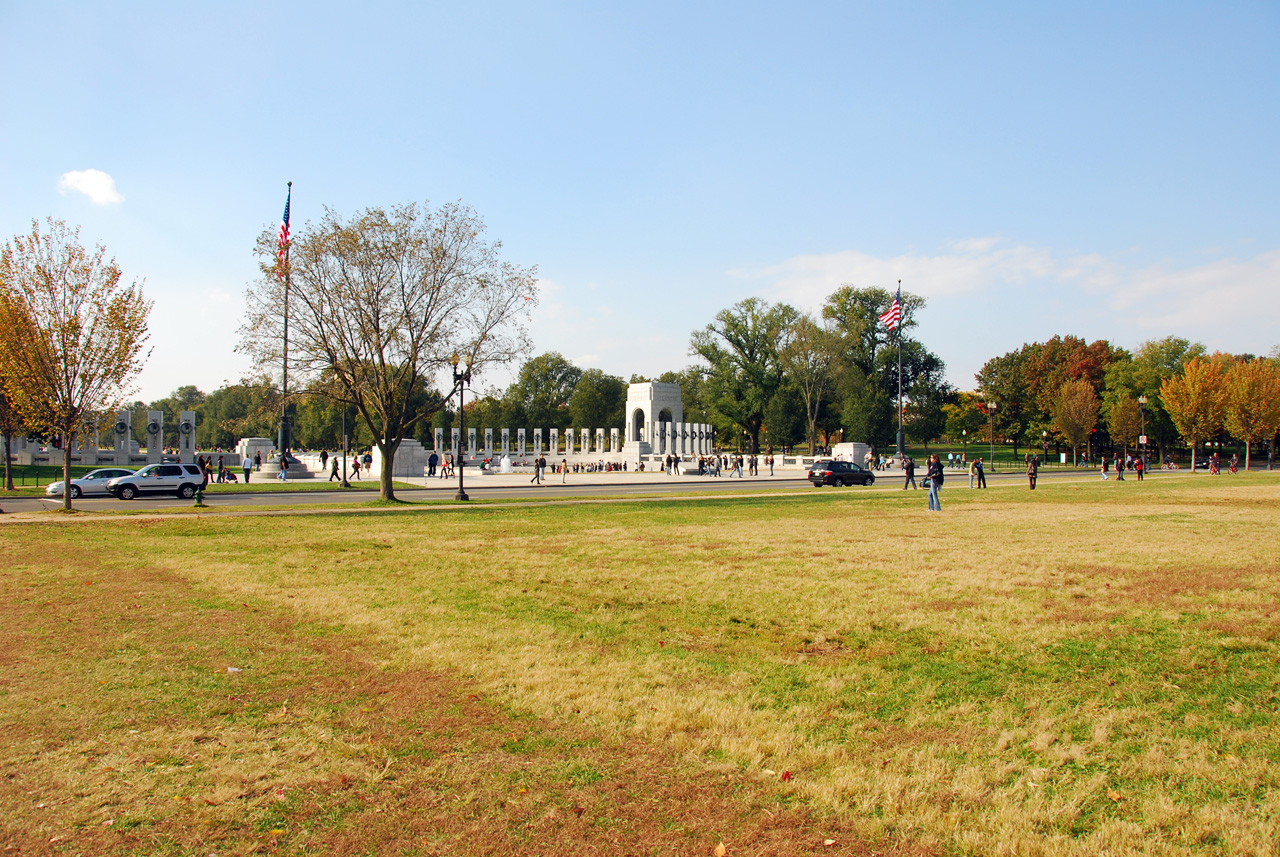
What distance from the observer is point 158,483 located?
3331cm

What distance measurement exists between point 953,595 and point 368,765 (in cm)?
758

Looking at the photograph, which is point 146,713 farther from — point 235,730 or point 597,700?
point 597,700

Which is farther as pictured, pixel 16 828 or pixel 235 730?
pixel 235 730

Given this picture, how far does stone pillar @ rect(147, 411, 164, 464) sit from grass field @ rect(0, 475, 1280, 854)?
57.6 meters

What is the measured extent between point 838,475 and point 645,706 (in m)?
38.8

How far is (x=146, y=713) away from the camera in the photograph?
602 cm

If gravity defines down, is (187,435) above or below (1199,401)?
below

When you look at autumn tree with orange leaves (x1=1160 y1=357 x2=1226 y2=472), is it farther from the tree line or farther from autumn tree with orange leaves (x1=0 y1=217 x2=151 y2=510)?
autumn tree with orange leaves (x1=0 y1=217 x2=151 y2=510)

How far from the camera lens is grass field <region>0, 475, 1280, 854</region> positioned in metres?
4.35

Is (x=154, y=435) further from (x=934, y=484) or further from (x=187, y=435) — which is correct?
(x=934, y=484)

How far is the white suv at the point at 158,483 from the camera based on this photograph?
32.6 m

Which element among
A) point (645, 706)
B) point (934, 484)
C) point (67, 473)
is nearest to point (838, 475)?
point (934, 484)

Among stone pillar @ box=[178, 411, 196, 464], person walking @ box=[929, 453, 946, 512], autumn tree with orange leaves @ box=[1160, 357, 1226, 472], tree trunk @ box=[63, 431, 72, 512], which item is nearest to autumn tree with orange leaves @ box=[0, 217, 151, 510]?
tree trunk @ box=[63, 431, 72, 512]

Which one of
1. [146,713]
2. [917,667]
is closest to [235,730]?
[146,713]
